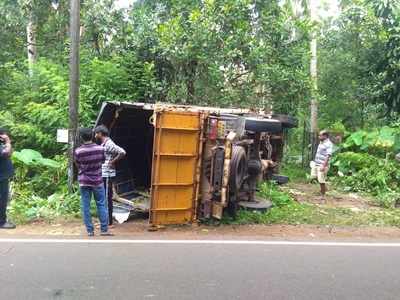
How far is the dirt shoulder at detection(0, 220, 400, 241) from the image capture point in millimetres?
8148

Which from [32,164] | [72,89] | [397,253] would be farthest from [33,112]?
[397,253]

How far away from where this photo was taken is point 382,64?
14625mm

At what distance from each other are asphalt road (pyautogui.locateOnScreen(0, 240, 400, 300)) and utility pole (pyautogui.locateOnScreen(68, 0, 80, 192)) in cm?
325

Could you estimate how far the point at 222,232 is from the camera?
335 inches

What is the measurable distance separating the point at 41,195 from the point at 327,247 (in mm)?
6029

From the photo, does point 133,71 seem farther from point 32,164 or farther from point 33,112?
point 32,164

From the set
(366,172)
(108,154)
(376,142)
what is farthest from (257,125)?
(376,142)

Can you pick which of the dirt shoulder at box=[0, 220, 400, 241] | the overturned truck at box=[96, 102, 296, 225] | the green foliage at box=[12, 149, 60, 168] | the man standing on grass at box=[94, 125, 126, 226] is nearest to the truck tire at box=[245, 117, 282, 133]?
the overturned truck at box=[96, 102, 296, 225]

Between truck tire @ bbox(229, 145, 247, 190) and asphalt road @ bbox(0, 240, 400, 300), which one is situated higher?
truck tire @ bbox(229, 145, 247, 190)

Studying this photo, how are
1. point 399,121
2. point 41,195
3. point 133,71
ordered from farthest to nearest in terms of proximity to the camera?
point 399,121 → point 133,71 → point 41,195

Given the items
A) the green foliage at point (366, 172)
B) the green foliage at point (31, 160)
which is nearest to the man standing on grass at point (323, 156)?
the green foliage at point (366, 172)

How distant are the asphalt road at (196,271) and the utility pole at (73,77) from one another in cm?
325

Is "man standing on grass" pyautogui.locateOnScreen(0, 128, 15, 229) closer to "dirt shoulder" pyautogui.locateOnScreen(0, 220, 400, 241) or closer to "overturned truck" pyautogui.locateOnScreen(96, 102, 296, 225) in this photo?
"dirt shoulder" pyautogui.locateOnScreen(0, 220, 400, 241)

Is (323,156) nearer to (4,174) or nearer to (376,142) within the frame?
(376,142)
